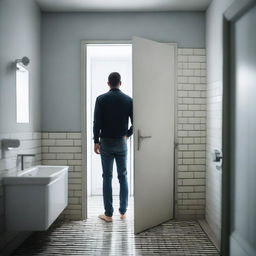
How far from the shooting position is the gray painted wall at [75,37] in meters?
3.89

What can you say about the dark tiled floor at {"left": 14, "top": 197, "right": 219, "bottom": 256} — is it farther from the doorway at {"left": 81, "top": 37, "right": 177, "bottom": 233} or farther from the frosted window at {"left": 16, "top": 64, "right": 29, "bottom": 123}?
the frosted window at {"left": 16, "top": 64, "right": 29, "bottom": 123}

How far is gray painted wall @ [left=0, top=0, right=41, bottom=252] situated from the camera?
8.82ft

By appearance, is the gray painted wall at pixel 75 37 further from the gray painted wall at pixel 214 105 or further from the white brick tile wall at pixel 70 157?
the gray painted wall at pixel 214 105

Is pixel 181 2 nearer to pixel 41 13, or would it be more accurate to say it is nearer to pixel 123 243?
pixel 41 13

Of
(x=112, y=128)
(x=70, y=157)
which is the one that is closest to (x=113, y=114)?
(x=112, y=128)

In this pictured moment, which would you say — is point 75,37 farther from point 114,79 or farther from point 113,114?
point 113,114

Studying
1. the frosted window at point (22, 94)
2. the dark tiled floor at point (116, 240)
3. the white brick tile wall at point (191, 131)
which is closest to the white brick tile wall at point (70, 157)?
the dark tiled floor at point (116, 240)

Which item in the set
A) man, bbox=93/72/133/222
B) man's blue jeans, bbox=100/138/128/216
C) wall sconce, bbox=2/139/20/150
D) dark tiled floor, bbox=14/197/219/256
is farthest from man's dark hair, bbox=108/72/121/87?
dark tiled floor, bbox=14/197/219/256

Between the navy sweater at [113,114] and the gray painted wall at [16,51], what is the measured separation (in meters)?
0.72

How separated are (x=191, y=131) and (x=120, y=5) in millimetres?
1659

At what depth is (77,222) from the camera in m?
3.84

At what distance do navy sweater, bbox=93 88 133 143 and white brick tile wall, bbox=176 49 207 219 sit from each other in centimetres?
65

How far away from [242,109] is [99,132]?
1.89m

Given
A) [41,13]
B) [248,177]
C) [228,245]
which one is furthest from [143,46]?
[228,245]
